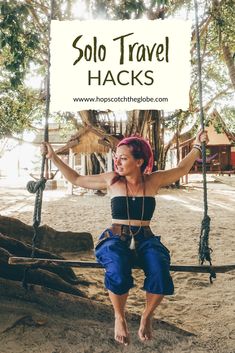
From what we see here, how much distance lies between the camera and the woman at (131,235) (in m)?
2.15

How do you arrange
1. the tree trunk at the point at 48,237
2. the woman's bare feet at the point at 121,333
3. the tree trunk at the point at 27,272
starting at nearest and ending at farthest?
the woman's bare feet at the point at 121,333
the tree trunk at the point at 27,272
the tree trunk at the point at 48,237

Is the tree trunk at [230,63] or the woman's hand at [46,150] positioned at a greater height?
the tree trunk at [230,63]

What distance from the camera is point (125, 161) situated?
2.40 meters

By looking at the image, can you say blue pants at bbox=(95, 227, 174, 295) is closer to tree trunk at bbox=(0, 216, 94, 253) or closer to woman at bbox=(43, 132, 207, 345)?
woman at bbox=(43, 132, 207, 345)

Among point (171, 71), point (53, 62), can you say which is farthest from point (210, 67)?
point (53, 62)

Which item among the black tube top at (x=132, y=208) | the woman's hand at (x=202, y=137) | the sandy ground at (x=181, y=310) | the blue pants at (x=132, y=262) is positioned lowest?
the sandy ground at (x=181, y=310)

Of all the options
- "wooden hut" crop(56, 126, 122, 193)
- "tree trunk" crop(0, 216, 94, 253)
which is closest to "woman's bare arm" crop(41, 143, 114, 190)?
"tree trunk" crop(0, 216, 94, 253)

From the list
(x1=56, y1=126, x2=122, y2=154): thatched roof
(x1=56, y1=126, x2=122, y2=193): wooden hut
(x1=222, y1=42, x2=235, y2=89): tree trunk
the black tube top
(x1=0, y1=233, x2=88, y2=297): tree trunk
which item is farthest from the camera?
(x1=56, y1=126, x2=122, y2=154): thatched roof

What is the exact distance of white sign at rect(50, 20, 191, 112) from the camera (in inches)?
177

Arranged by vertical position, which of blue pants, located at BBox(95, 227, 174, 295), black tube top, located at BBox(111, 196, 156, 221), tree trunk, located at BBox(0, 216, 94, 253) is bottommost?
tree trunk, located at BBox(0, 216, 94, 253)

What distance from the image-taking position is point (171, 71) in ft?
20.1

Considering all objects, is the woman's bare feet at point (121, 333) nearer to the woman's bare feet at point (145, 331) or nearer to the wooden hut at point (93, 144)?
the woman's bare feet at point (145, 331)

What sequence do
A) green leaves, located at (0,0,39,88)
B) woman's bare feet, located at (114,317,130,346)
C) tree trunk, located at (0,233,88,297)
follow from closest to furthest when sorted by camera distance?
1. woman's bare feet, located at (114,317,130,346)
2. tree trunk, located at (0,233,88,297)
3. green leaves, located at (0,0,39,88)

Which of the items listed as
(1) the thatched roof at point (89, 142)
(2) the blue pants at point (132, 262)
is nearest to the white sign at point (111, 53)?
(2) the blue pants at point (132, 262)
